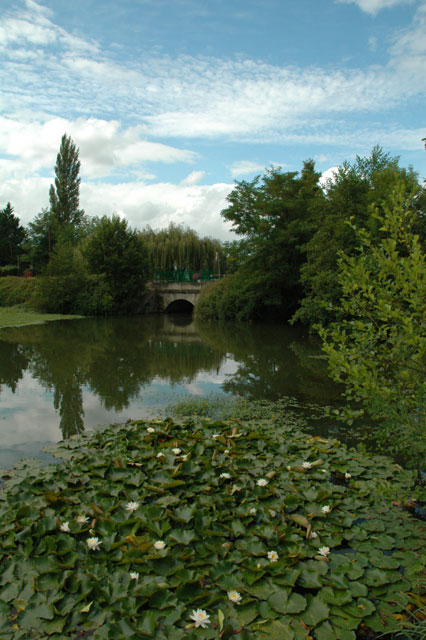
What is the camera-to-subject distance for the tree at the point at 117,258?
34062 mm

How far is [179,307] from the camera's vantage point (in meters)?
42.4

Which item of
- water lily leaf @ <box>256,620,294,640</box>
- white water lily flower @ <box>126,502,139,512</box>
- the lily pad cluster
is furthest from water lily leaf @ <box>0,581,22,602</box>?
water lily leaf @ <box>256,620,294,640</box>

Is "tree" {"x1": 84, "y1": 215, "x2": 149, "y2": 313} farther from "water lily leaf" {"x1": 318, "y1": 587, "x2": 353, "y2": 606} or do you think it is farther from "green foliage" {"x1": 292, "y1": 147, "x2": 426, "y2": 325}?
"water lily leaf" {"x1": 318, "y1": 587, "x2": 353, "y2": 606}

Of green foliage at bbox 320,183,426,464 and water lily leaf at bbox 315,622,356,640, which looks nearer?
water lily leaf at bbox 315,622,356,640

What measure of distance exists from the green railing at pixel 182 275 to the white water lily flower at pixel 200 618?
36.6 meters

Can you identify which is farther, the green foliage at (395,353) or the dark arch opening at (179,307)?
the dark arch opening at (179,307)

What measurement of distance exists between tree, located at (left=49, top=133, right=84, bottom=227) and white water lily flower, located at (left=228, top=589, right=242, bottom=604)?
49.9m

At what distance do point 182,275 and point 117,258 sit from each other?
750cm

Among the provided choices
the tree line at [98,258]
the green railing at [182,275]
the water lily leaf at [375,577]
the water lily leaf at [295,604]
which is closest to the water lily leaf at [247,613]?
the water lily leaf at [295,604]

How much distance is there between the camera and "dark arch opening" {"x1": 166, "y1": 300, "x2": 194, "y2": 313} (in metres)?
41.0

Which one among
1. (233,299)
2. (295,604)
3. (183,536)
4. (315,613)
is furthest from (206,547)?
(233,299)

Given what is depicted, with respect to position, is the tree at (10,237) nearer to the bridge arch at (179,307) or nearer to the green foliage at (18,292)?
the green foliage at (18,292)

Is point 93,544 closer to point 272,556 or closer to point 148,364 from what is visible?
point 272,556

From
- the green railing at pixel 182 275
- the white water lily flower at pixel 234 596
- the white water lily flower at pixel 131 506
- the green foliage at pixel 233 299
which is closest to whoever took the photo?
the white water lily flower at pixel 234 596
